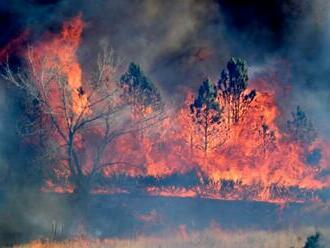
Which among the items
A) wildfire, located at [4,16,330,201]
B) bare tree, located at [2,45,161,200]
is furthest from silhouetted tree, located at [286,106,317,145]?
bare tree, located at [2,45,161,200]

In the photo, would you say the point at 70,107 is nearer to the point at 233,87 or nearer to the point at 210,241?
Answer: the point at 210,241

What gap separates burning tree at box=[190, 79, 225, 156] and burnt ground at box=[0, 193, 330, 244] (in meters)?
5.14

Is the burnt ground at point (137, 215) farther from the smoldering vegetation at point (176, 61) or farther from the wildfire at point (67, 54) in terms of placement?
the wildfire at point (67, 54)

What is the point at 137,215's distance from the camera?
38.1 metres

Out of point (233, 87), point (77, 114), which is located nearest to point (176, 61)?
point (233, 87)

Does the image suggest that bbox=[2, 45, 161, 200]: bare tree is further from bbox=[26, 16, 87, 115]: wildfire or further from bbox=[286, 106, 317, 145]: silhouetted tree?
bbox=[286, 106, 317, 145]: silhouetted tree

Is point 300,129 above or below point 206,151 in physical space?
above

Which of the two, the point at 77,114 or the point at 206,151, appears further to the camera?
the point at 206,151

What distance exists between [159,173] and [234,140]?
6378 millimetres

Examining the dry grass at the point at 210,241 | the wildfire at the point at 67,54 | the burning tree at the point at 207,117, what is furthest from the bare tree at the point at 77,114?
the dry grass at the point at 210,241

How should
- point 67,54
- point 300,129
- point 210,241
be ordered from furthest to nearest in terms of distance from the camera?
point 300,129
point 67,54
point 210,241

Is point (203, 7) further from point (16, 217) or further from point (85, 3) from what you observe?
point (16, 217)

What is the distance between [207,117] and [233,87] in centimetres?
338

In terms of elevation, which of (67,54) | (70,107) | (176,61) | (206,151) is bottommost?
(206,151)
